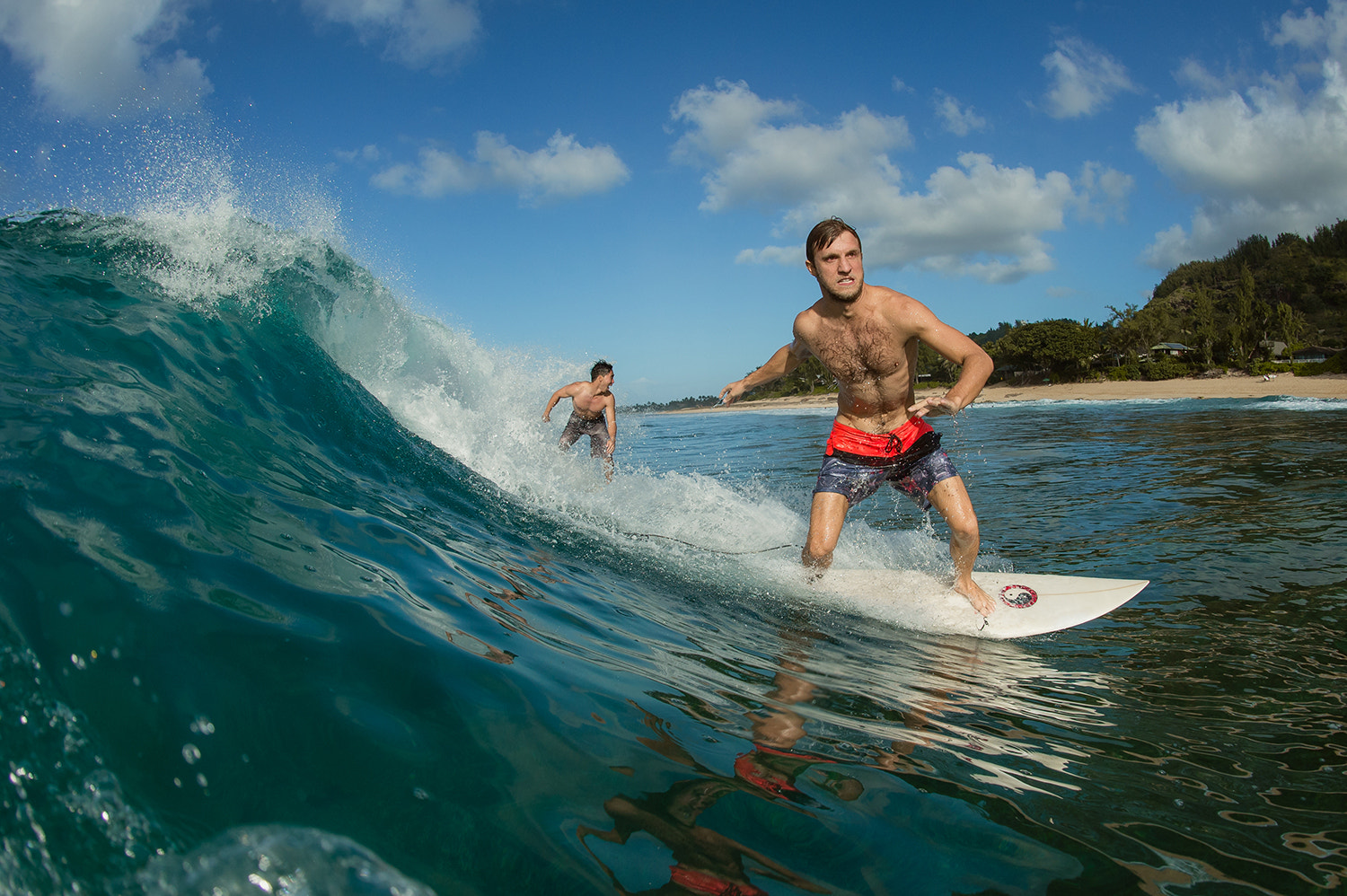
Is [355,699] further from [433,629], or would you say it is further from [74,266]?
[74,266]

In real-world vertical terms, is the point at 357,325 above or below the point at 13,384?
above

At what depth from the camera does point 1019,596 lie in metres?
4.21

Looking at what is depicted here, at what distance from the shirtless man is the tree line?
24.1 metres

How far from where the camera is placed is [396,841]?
134 centimetres

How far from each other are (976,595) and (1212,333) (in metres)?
55.7

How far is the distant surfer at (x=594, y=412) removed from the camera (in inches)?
369

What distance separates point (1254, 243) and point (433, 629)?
385 feet

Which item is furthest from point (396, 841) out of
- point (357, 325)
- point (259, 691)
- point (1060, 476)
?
point (1060, 476)

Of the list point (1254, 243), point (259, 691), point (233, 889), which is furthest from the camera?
point (1254, 243)

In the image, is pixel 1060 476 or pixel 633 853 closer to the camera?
pixel 633 853

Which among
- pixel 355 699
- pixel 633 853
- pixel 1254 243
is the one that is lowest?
pixel 633 853

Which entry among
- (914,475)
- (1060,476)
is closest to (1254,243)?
(1060,476)

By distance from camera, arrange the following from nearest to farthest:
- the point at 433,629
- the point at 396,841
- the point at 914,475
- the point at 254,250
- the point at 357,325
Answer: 1. the point at 396,841
2. the point at 433,629
3. the point at 914,475
4. the point at 254,250
5. the point at 357,325

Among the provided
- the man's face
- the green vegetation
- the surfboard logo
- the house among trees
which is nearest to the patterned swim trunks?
the surfboard logo
